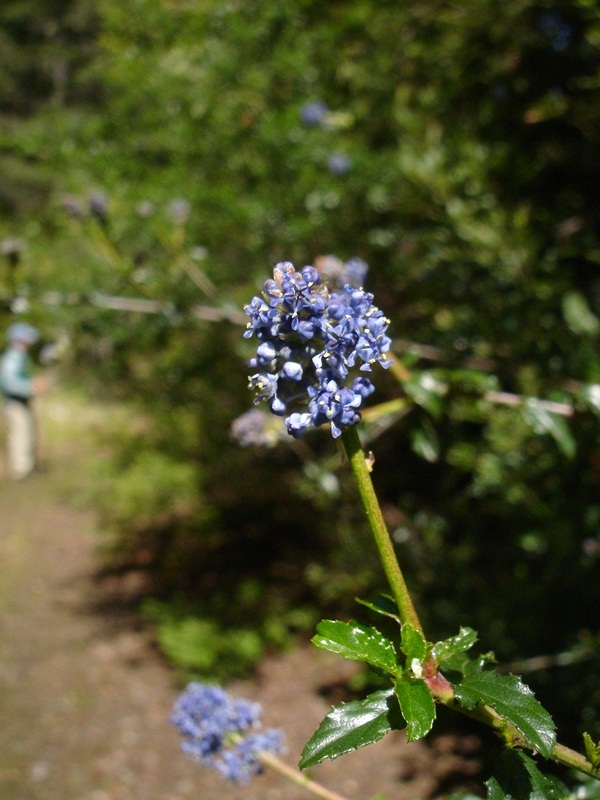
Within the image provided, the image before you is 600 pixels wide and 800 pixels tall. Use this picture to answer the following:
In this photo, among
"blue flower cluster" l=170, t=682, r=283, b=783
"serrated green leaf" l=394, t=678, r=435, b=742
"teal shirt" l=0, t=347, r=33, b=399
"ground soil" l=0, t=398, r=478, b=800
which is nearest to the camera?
"serrated green leaf" l=394, t=678, r=435, b=742

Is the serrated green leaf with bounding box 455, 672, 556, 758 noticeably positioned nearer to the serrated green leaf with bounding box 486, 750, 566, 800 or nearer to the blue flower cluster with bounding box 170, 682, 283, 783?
the serrated green leaf with bounding box 486, 750, 566, 800

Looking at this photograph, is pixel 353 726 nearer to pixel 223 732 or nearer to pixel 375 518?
pixel 375 518

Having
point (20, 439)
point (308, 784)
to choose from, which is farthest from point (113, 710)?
point (20, 439)

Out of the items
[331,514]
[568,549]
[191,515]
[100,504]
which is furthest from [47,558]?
[568,549]

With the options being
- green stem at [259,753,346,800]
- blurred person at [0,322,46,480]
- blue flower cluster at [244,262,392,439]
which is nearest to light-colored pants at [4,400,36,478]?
blurred person at [0,322,46,480]

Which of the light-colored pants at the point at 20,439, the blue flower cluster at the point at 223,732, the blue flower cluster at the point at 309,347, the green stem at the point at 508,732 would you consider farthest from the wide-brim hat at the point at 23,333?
the light-colored pants at the point at 20,439

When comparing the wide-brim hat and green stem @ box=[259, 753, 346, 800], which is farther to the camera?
the wide-brim hat
